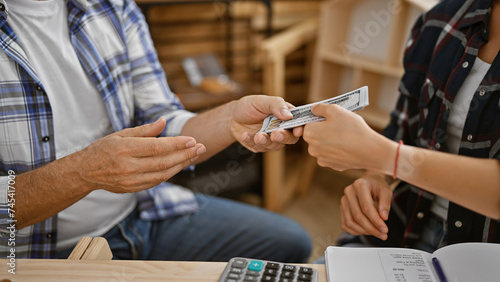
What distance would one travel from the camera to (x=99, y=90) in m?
1.18

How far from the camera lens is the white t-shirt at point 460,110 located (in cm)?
101

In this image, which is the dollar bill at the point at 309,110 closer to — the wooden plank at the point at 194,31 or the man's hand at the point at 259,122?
the man's hand at the point at 259,122

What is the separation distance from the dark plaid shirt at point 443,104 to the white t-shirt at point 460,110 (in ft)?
0.06

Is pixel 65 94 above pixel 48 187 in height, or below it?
above

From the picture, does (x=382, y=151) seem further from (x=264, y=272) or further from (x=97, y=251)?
(x=97, y=251)

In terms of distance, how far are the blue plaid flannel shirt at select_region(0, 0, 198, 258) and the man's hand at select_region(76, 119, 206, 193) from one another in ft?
0.68

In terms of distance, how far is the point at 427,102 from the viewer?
1123 millimetres

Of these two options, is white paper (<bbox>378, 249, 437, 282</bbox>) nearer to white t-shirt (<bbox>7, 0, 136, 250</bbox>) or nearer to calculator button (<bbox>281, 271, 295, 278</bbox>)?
calculator button (<bbox>281, 271, 295, 278</bbox>)

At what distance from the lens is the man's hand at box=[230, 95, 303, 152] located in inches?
38.4

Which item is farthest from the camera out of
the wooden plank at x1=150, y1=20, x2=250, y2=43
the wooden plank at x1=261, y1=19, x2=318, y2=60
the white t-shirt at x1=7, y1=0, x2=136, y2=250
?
the wooden plank at x1=150, y1=20, x2=250, y2=43

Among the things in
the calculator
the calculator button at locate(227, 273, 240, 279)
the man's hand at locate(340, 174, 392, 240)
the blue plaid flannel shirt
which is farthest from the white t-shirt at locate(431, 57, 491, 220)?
the blue plaid flannel shirt

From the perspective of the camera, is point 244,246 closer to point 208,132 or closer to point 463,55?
point 208,132

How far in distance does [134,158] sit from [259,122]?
34 cm

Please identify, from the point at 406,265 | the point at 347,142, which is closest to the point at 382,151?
the point at 347,142
